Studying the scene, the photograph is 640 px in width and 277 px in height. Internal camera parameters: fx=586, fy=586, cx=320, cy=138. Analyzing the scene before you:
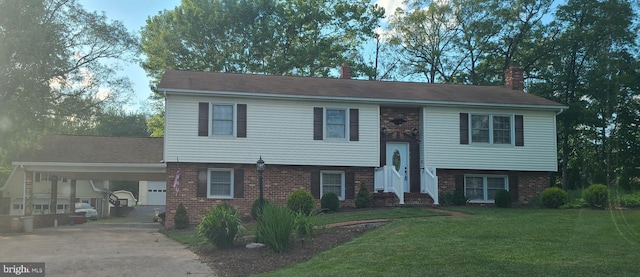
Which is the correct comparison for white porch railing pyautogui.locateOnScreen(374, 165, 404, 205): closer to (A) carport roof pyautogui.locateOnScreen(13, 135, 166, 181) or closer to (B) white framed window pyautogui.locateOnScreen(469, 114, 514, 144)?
(B) white framed window pyautogui.locateOnScreen(469, 114, 514, 144)

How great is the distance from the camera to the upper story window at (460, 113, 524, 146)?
899 inches

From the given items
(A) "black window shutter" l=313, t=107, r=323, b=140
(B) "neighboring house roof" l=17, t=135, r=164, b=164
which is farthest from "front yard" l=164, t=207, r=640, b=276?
(B) "neighboring house roof" l=17, t=135, r=164, b=164

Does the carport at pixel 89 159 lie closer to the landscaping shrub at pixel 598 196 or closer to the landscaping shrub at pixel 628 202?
the landscaping shrub at pixel 598 196

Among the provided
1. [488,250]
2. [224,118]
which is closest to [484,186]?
[224,118]

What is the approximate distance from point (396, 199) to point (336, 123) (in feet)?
11.8

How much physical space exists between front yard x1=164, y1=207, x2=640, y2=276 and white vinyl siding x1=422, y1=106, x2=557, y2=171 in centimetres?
782

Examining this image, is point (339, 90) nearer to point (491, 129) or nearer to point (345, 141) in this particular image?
point (345, 141)

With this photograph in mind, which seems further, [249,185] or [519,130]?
[519,130]

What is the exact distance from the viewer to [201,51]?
37094mm

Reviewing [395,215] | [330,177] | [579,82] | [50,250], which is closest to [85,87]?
[330,177]

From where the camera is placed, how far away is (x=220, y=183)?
834 inches

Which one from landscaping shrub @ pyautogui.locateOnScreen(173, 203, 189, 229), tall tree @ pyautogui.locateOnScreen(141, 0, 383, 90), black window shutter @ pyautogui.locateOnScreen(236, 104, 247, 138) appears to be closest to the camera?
landscaping shrub @ pyautogui.locateOnScreen(173, 203, 189, 229)

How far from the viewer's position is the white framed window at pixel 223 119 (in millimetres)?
20875

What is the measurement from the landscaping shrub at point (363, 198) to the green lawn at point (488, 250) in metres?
6.20
